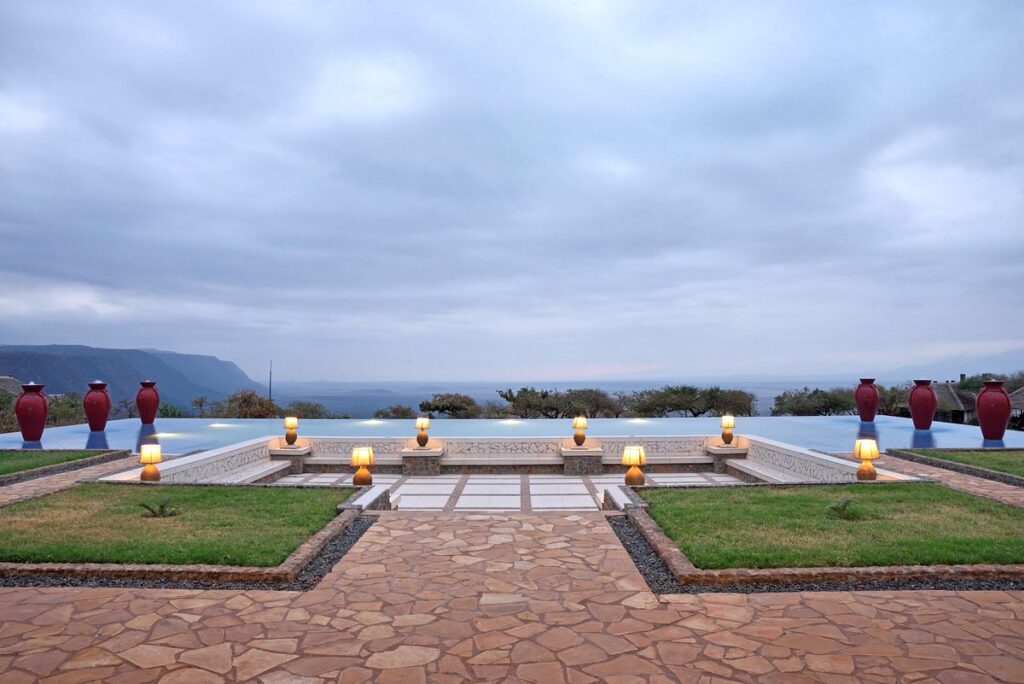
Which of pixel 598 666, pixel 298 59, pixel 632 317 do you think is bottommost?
pixel 598 666

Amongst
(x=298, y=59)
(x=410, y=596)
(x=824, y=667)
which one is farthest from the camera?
(x=298, y=59)

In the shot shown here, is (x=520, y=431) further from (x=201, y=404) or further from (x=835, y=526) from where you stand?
(x=201, y=404)

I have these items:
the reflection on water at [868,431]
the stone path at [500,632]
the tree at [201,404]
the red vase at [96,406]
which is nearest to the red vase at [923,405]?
the reflection on water at [868,431]

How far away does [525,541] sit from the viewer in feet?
13.6

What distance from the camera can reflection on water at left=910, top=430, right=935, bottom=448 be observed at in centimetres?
836

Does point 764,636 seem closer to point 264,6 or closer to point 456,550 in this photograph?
point 456,550

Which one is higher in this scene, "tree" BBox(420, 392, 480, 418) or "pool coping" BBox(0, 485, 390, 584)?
"tree" BBox(420, 392, 480, 418)

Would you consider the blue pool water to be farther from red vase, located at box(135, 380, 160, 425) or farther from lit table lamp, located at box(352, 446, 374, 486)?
lit table lamp, located at box(352, 446, 374, 486)

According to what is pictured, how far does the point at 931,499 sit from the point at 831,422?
26.9 ft

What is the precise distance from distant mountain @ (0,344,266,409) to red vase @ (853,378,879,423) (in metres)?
14.7

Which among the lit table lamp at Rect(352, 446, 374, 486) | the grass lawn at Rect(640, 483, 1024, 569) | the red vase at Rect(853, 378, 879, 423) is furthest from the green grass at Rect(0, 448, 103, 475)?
the red vase at Rect(853, 378, 879, 423)

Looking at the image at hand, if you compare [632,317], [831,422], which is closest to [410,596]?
[831,422]

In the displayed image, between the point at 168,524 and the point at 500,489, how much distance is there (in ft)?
12.4

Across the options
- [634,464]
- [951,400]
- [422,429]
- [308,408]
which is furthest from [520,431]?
[951,400]
